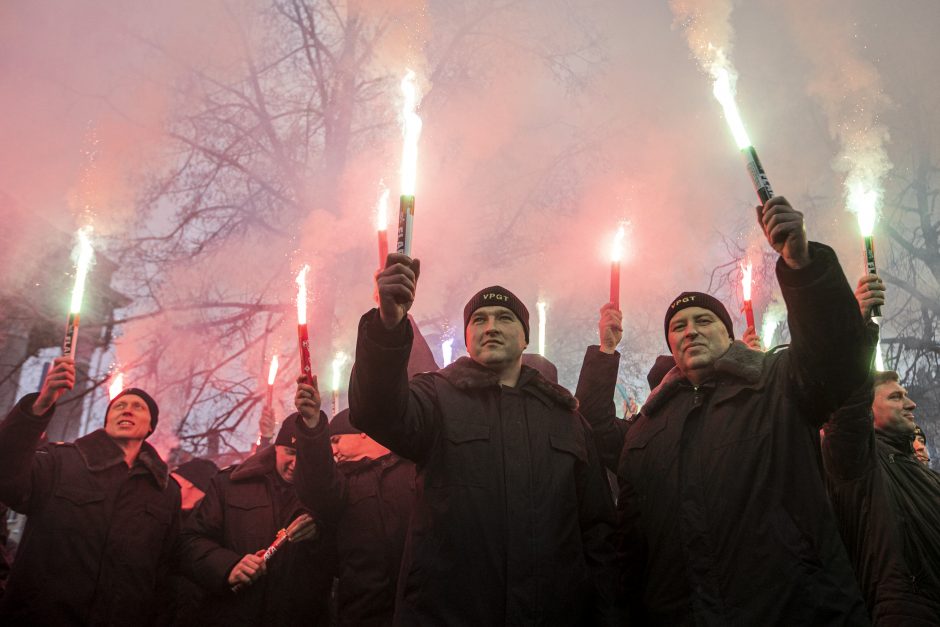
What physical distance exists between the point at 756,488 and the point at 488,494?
0.86m

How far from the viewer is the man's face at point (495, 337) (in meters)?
2.51

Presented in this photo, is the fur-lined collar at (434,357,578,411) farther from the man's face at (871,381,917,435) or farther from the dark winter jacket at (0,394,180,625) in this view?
the dark winter jacket at (0,394,180,625)

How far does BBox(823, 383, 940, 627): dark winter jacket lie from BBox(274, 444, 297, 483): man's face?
2636 millimetres

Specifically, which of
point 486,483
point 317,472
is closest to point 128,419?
point 317,472

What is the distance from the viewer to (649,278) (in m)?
9.32

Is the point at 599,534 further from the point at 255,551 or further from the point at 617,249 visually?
the point at 255,551

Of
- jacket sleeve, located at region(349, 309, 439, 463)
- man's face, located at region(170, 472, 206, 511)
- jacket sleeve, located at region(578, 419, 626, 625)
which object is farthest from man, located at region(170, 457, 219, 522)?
jacket sleeve, located at region(578, 419, 626, 625)

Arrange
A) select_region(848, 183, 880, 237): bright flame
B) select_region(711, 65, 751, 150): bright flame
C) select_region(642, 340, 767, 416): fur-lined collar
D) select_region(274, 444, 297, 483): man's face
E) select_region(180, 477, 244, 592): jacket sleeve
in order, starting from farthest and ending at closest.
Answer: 1. select_region(274, 444, 297, 483): man's face
2. select_region(180, 477, 244, 592): jacket sleeve
3. select_region(848, 183, 880, 237): bright flame
4. select_region(642, 340, 767, 416): fur-lined collar
5. select_region(711, 65, 751, 150): bright flame

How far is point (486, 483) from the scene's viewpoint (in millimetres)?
2135

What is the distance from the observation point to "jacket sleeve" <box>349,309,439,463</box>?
1891 millimetres

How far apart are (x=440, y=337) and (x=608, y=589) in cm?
744

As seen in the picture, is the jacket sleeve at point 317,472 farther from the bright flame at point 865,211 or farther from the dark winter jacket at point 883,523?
the bright flame at point 865,211

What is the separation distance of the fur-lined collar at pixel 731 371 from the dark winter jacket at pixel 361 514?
136cm

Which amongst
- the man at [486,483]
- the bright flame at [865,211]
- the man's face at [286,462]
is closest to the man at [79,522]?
the man's face at [286,462]
